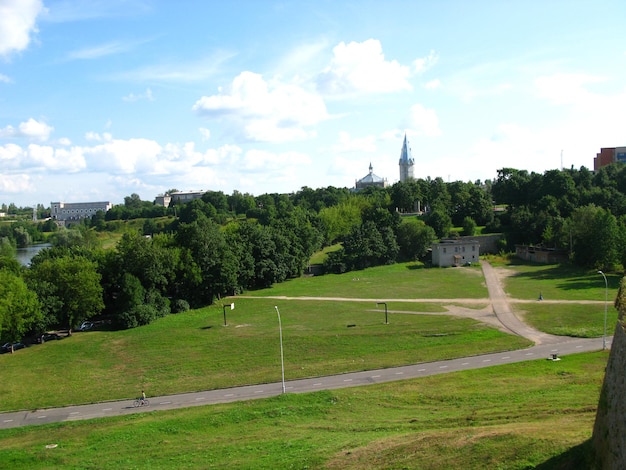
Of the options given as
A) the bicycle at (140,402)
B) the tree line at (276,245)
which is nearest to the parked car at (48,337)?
the tree line at (276,245)

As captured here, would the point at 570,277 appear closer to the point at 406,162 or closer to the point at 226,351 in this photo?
the point at 226,351

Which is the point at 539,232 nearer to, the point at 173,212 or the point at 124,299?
the point at 124,299

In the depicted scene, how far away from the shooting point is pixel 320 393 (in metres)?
30.0

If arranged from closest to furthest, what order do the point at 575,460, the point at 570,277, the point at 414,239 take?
1. the point at 575,460
2. the point at 570,277
3. the point at 414,239

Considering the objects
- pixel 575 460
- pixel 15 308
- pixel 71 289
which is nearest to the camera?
pixel 575 460

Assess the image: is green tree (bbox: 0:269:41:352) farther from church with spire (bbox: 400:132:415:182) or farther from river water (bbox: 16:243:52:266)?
church with spire (bbox: 400:132:415:182)

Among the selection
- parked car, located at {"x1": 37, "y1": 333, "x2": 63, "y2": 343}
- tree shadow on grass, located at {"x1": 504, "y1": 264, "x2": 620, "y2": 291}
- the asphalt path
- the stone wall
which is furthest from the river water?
the stone wall

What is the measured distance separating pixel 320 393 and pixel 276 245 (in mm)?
46668

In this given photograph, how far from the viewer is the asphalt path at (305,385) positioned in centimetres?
3019

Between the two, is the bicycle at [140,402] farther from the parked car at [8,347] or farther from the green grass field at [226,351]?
the parked car at [8,347]

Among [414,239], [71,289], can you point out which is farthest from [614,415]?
[414,239]

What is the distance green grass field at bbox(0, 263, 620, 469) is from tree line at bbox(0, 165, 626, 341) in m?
4.32

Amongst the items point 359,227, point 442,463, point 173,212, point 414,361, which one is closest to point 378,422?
point 442,463

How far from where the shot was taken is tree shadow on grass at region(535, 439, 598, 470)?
1522 cm
